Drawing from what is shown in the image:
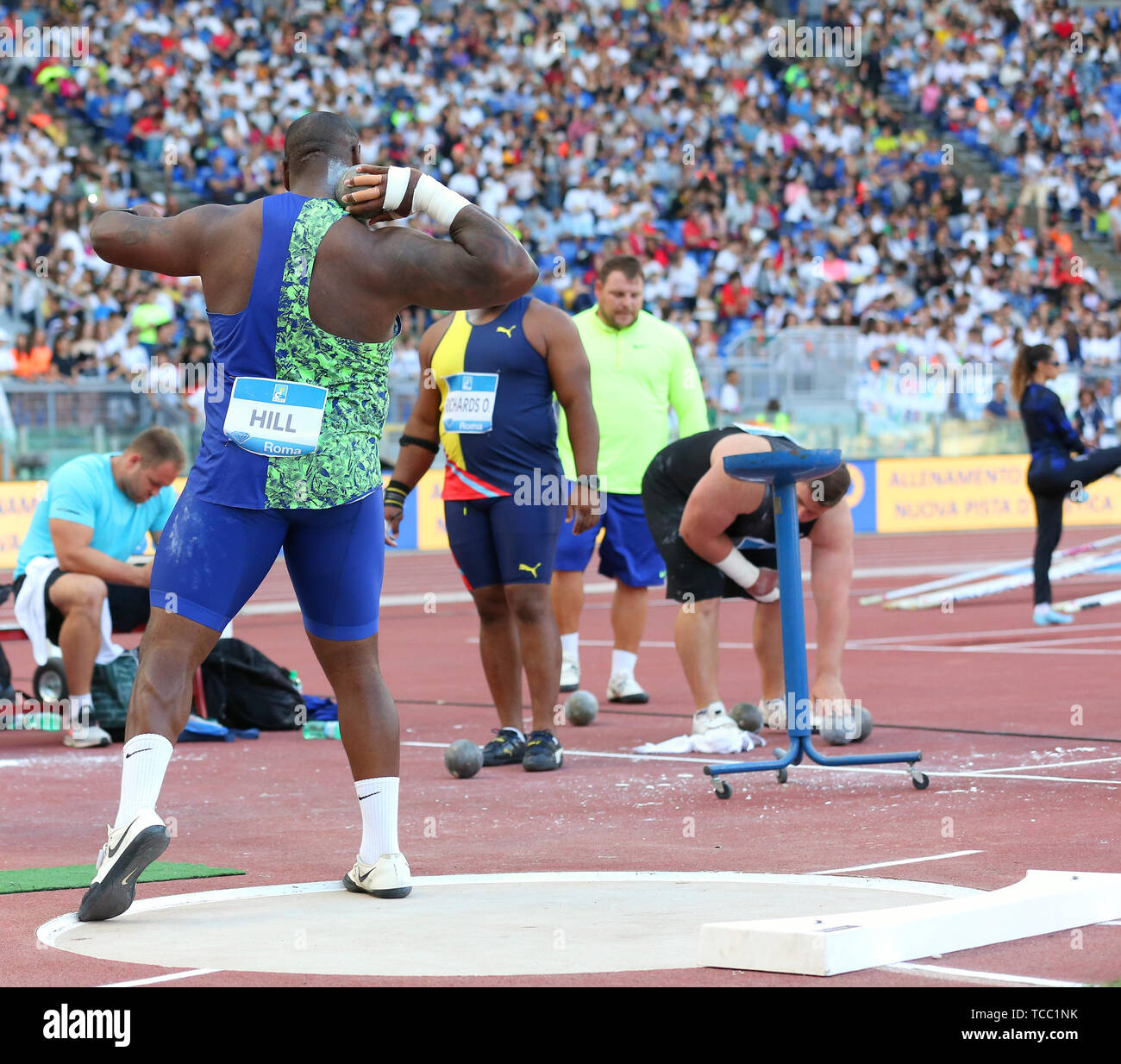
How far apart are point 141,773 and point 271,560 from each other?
2.22 ft

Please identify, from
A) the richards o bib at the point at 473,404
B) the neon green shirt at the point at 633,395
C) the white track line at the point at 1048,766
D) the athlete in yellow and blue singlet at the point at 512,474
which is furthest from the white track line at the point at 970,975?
the neon green shirt at the point at 633,395

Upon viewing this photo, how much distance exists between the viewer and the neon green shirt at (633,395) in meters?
10.6

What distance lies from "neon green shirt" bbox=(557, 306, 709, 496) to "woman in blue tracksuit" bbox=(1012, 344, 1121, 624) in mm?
3840

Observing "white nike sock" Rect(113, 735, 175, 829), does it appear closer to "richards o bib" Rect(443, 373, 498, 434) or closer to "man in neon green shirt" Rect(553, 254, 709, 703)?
"richards o bib" Rect(443, 373, 498, 434)

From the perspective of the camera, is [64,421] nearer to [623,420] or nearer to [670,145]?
[623,420]

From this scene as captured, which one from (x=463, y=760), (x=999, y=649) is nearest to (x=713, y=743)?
(x=463, y=760)

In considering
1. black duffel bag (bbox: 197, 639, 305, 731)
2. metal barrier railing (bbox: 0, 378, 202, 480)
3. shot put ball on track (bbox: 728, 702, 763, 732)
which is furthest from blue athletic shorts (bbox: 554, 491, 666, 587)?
metal barrier railing (bbox: 0, 378, 202, 480)

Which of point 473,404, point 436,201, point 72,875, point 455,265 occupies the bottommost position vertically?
point 72,875

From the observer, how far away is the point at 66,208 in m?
23.1

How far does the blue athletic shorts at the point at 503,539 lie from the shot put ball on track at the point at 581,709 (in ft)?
4.52

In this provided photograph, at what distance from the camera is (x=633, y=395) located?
10.6 meters

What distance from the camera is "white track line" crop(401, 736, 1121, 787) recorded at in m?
6.93

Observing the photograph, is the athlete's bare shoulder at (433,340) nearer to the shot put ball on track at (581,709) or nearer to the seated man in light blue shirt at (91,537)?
the seated man in light blue shirt at (91,537)
